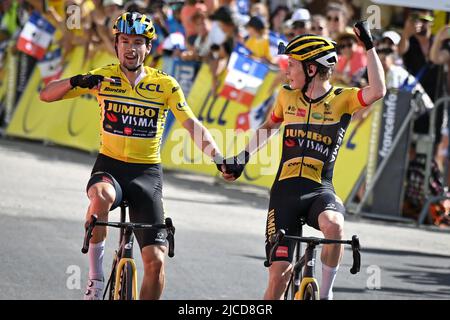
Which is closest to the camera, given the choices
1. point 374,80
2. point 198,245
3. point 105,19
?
point 374,80

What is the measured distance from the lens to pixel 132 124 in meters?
8.62

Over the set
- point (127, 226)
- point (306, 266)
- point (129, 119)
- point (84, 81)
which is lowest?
point (306, 266)

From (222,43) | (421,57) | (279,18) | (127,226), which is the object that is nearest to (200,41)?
(222,43)

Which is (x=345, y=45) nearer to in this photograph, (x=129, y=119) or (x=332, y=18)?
(x=332, y=18)

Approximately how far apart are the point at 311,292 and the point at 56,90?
7.17 ft

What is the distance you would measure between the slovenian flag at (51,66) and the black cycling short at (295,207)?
41.6 ft

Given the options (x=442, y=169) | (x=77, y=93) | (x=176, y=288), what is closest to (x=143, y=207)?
(x=77, y=93)

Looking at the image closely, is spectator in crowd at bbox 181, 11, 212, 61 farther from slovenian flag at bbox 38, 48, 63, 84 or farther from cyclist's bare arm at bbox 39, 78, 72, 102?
cyclist's bare arm at bbox 39, 78, 72, 102

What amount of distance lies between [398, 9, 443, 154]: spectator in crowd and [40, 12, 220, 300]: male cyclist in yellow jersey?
731cm

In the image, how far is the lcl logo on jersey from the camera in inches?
341

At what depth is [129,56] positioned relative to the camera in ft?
28.4

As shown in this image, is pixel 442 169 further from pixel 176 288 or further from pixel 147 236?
pixel 147 236

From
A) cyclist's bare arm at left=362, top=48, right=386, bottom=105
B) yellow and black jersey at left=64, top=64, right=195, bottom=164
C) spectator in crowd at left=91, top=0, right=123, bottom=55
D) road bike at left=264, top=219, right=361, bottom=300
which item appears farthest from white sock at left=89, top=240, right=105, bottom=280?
spectator in crowd at left=91, top=0, right=123, bottom=55

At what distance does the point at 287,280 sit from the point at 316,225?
41cm
